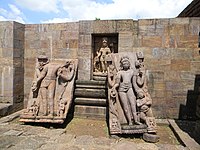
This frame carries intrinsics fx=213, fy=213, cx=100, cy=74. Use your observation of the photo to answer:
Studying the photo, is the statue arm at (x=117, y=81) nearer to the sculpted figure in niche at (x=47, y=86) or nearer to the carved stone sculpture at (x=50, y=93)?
the carved stone sculpture at (x=50, y=93)

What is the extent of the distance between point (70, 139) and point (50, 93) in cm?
146

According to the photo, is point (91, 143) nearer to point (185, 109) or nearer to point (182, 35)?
point (185, 109)

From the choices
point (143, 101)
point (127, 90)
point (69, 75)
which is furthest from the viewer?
point (69, 75)

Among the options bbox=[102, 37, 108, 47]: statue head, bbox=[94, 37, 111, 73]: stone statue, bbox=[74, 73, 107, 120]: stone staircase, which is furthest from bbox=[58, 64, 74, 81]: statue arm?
bbox=[102, 37, 108, 47]: statue head

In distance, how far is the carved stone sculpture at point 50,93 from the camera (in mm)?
4773

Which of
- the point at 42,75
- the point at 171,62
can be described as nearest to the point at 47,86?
the point at 42,75

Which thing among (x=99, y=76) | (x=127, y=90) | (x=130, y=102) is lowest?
(x=130, y=102)

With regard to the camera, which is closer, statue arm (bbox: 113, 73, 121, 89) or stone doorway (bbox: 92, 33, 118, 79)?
statue arm (bbox: 113, 73, 121, 89)

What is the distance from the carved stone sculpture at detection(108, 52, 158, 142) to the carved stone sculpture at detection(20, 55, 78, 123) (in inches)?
45.1

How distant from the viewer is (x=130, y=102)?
4.46 metres

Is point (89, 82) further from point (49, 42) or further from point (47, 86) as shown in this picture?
point (49, 42)

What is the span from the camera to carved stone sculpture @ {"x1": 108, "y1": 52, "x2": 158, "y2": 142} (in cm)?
415

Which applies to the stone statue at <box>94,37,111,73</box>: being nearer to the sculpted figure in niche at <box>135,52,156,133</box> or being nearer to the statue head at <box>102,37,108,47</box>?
the statue head at <box>102,37,108,47</box>

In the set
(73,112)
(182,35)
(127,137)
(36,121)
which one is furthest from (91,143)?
(182,35)
